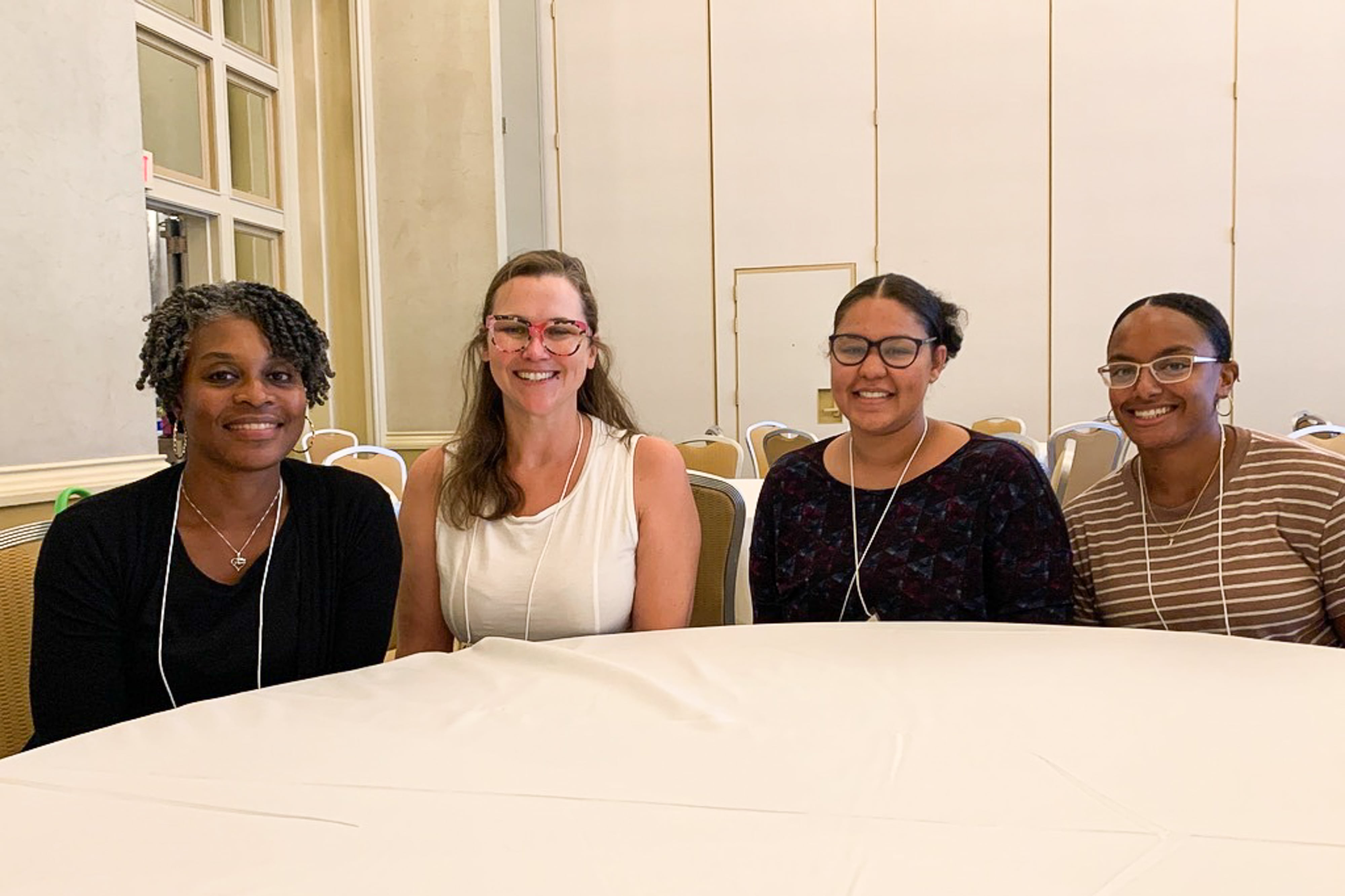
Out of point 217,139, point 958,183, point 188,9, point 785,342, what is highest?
point 188,9

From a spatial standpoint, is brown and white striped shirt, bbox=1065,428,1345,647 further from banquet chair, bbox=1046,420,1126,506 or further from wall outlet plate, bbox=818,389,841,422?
wall outlet plate, bbox=818,389,841,422

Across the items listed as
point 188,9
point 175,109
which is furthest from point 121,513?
point 188,9

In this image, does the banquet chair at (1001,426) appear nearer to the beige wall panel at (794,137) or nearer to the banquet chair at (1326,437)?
the beige wall panel at (794,137)

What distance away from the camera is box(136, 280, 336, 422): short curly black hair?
1418 millimetres

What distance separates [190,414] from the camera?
1409 mm

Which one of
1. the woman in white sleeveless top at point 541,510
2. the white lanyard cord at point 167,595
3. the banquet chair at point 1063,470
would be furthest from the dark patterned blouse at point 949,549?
the banquet chair at point 1063,470

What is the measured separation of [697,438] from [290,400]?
3498 millimetres

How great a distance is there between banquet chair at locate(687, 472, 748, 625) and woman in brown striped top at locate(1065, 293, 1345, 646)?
631mm

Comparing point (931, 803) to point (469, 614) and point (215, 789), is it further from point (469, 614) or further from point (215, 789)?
point (469, 614)

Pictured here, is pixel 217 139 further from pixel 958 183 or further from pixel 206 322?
pixel 958 183

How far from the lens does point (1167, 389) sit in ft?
5.19

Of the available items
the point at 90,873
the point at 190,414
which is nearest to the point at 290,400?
the point at 190,414

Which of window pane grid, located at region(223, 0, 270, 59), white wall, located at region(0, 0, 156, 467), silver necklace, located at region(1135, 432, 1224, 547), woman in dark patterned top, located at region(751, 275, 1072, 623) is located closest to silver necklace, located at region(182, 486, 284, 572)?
woman in dark patterned top, located at region(751, 275, 1072, 623)

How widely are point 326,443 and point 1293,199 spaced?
6.19m
